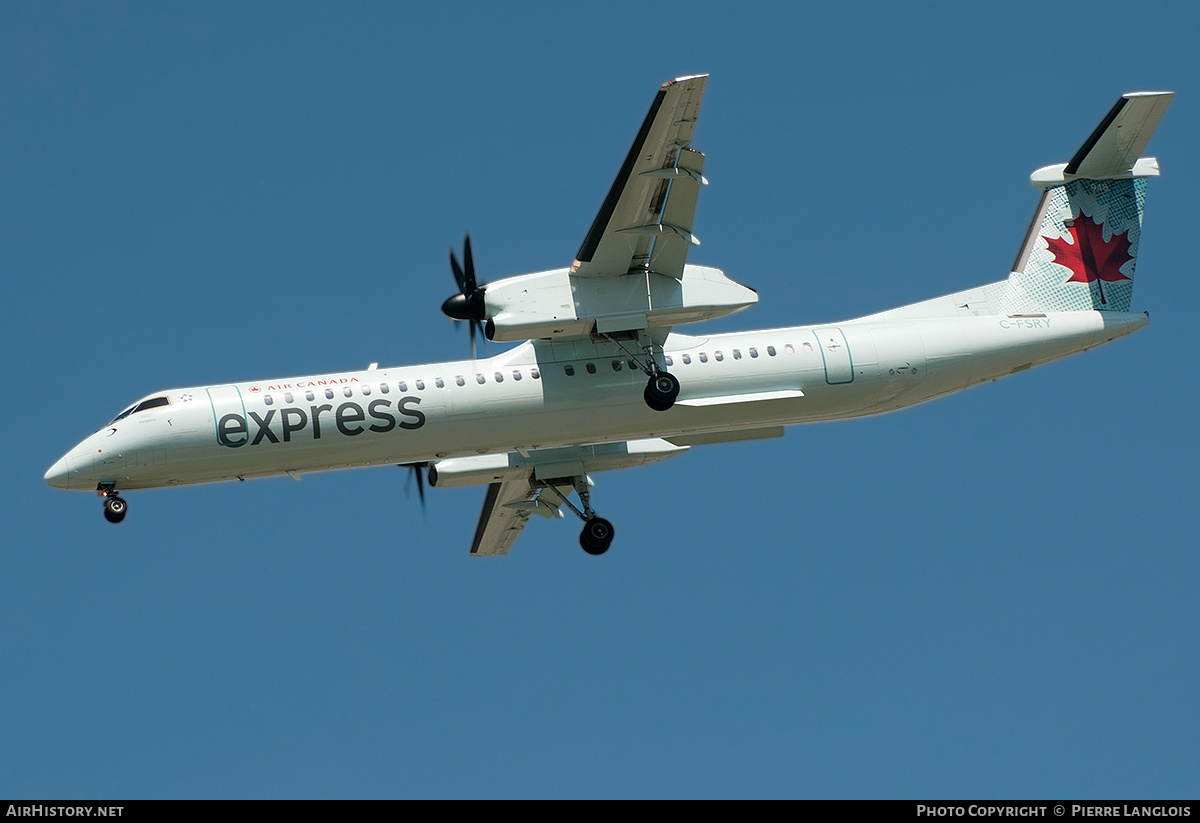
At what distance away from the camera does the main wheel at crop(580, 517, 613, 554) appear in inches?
→ 1075

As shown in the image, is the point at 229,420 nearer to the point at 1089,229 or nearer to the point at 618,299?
the point at 618,299

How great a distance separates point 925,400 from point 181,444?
13.5m

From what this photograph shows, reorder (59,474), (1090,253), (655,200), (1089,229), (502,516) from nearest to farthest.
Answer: (655,200) < (59,474) < (1090,253) < (1089,229) < (502,516)

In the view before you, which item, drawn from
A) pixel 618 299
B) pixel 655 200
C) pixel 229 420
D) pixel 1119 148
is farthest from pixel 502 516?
pixel 1119 148

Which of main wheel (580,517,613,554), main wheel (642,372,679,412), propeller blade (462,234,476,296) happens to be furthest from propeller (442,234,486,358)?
main wheel (580,517,613,554)

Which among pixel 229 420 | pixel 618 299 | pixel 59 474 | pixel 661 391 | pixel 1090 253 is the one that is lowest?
pixel 59 474

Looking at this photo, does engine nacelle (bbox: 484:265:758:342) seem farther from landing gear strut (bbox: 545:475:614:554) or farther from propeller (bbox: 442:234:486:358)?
landing gear strut (bbox: 545:475:614:554)

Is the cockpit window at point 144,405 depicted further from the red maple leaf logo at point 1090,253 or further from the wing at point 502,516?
the red maple leaf logo at point 1090,253

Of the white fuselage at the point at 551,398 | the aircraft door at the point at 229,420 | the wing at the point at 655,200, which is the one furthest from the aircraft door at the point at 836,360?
the aircraft door at the point at 229,420

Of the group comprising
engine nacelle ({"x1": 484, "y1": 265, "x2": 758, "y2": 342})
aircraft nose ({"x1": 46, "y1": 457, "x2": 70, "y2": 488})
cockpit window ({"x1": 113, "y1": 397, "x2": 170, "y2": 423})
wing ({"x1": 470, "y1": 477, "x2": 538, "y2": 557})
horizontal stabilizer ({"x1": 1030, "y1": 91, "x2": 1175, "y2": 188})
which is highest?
horizontal stabilizer ({"x1": 1030, "y1": 91, "x2": 1175, "y2": 188})

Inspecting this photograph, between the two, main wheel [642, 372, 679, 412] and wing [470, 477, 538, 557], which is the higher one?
main wheel [642, 372, 679, 412]

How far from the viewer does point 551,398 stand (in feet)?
80.1

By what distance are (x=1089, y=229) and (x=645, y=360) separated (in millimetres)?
9794

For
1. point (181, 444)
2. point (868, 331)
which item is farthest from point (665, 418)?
point (181, 444)
